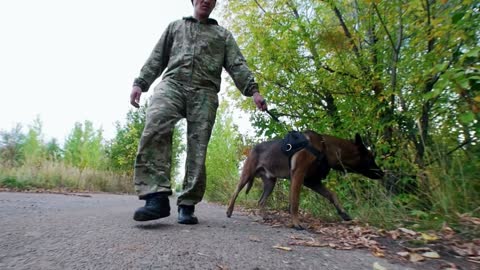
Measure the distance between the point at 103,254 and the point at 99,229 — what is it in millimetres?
920

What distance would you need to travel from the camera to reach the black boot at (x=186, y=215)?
3484 mm

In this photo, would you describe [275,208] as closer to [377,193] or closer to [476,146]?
[377,193]

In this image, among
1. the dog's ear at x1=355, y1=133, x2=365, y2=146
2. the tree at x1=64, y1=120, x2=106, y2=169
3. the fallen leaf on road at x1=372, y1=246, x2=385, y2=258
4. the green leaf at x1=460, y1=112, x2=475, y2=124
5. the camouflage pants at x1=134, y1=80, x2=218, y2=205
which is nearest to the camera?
the fallen leaf on road at x1=372, y1=246, x2=385, y2=258

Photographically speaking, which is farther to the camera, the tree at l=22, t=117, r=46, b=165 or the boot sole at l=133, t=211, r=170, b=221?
the tree at l=22, t=117, r=46, b=165

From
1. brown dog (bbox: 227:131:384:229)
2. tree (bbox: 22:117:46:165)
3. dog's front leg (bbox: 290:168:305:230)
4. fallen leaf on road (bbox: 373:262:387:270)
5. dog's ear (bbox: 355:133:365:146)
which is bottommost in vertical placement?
fallen leaf on road (bbox: 373:262:387:270)

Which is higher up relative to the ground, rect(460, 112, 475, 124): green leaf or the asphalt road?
rect(460, 112, 475, 124): green leaf

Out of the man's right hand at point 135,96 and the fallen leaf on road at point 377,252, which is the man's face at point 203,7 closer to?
the man's right hand at point 135,96

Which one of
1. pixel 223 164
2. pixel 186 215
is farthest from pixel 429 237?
pixel 223 164

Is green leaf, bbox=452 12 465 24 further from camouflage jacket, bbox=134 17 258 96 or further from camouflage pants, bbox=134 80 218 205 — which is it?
camouflage pants, bbox=134 80 218 205

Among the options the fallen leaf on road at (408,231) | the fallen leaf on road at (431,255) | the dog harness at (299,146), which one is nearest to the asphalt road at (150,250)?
the fallen leaf on road at (431,255)

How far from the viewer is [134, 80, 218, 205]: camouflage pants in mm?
3330

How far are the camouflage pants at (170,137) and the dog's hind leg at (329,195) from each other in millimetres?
1728

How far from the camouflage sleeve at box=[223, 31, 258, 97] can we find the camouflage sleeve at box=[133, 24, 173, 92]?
68 cm

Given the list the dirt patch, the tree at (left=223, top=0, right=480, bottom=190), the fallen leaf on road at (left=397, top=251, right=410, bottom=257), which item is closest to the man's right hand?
the dirt patch
